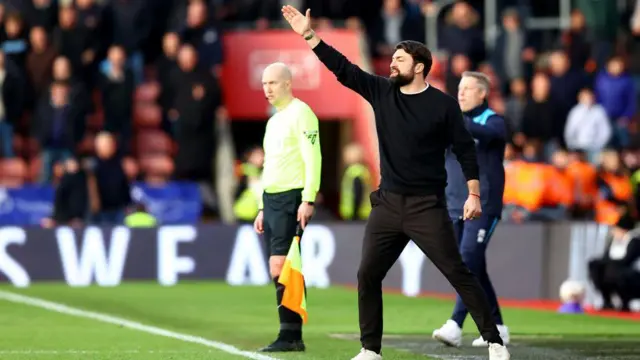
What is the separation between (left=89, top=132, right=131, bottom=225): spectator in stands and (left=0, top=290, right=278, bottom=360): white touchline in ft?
11.3

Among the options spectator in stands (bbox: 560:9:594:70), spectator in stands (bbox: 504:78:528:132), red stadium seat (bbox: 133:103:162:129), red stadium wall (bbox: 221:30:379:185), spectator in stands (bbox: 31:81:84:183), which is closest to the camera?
spectator in stands (bbox: 31:81:84:183)

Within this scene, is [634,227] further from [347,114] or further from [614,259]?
[347,114]

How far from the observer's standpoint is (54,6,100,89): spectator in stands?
23.8 m

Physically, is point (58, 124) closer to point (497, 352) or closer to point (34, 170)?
point (34, 170)

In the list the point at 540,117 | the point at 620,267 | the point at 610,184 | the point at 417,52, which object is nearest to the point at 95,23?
the point at 540,117

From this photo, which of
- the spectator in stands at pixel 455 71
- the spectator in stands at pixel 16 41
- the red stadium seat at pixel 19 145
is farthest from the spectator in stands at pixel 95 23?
the spectator in stands at pixel 455 71

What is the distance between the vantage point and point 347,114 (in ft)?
85.3

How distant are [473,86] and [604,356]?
2433 mm

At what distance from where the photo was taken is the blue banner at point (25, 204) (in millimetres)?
23250

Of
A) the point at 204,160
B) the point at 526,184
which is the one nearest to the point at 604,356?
the point at 526,184

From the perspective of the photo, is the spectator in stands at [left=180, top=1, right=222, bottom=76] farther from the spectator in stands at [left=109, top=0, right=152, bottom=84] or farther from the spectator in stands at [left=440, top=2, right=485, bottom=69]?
the spectator in stands at [left=440, top=2, right=485, bottom=69]

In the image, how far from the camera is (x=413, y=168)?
1079 cm

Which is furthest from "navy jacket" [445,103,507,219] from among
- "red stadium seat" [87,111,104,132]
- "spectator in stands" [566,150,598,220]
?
"red stadium seat" [87,111,104,132]

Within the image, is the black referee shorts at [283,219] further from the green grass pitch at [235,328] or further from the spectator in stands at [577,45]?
the spectator in stands at [577,45]
